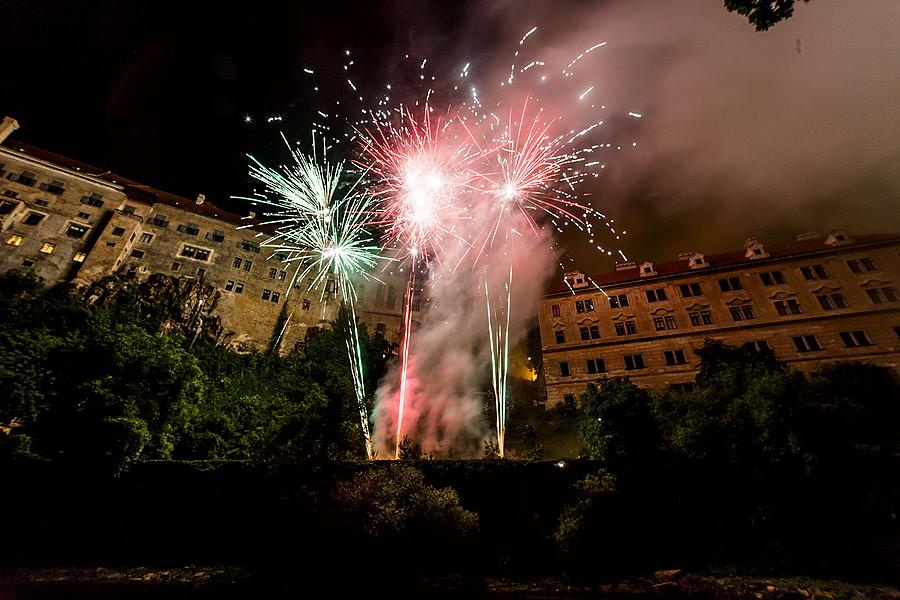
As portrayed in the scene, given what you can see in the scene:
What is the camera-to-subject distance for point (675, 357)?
32719mm

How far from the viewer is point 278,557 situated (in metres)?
16.3

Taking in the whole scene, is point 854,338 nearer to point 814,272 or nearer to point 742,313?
point 814,272

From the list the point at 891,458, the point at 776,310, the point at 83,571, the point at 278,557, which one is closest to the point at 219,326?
the point at 83,571

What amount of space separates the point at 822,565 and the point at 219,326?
4846cm

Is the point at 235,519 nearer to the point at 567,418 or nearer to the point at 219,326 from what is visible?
the point at 567,418

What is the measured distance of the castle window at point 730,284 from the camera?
34.2 meters

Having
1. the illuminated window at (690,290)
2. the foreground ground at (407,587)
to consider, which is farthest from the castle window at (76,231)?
the illuminated window at (690,290)

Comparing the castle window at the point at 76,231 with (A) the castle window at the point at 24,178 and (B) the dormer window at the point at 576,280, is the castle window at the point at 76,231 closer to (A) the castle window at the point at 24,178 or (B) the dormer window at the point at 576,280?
(A) the castle window at the point at 24,178

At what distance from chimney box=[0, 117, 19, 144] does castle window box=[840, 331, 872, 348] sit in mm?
82387

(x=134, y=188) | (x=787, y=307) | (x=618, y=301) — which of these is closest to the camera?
(x=787, y=307)

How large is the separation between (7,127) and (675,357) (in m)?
71.8

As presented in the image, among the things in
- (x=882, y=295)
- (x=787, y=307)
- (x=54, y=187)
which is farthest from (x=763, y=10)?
(x=54, y=187)

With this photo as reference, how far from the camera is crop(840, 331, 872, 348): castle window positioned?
29.0m

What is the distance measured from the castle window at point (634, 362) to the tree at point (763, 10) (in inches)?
1211
